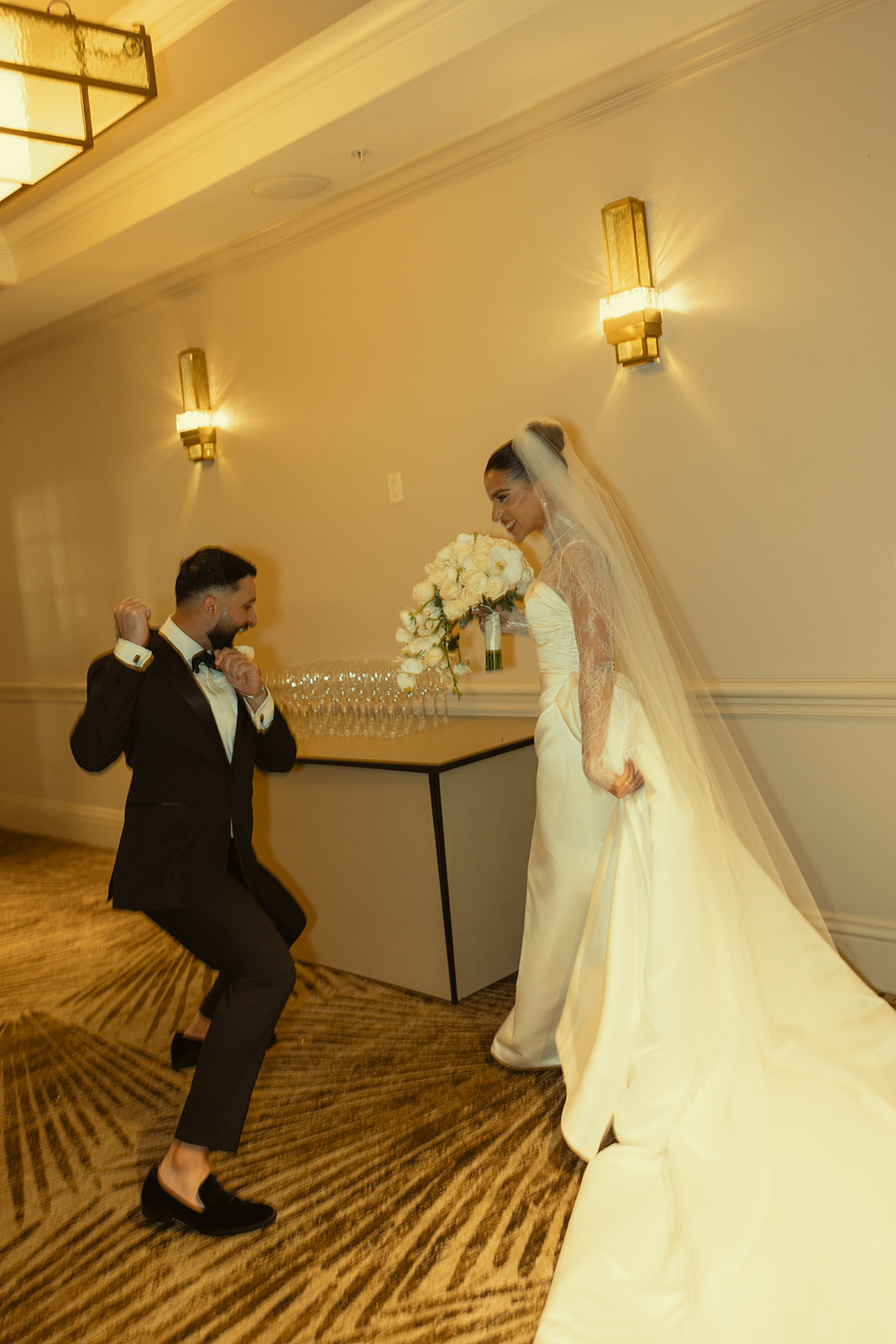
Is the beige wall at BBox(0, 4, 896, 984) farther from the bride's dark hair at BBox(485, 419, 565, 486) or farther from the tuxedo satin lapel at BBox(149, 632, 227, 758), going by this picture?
the tuxedo satin lapel at BBox(149, 632, 227, 758)

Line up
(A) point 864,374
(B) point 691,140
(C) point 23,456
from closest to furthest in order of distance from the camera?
(A) point 864,374 → (B) point 691,140 → (C) point 23,456

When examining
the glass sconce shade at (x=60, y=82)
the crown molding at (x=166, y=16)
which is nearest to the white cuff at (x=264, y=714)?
the glass sconce shade at (x=60, y=82)

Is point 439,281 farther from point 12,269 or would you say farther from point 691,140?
point 12,269

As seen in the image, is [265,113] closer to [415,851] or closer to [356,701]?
[356,701]

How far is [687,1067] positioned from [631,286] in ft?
9.25

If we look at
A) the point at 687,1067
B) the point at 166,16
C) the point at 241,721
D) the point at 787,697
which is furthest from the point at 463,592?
the point at 166,16

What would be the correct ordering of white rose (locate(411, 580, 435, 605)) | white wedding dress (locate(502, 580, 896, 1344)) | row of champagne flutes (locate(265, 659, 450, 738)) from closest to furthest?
white wedding dress (locate(502, 580, 896, 1344)), white rose (locate(411, 580, 435, 605)), row of champagne flutes (locate(265, 659, 450, 738))

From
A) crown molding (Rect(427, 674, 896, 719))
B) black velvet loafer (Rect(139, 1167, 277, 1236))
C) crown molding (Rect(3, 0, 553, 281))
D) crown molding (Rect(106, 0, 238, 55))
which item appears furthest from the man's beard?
crown molding (Rect(106, 0, 238, 55))

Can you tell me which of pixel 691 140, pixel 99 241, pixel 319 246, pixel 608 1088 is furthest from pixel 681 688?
pixel 99 241

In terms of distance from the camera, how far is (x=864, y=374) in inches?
140

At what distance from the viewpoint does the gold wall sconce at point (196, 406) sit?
6.15m

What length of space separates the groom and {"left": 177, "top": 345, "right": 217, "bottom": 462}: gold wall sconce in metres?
3.38

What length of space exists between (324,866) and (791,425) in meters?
2.48

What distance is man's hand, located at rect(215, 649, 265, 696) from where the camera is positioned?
2.91 m
